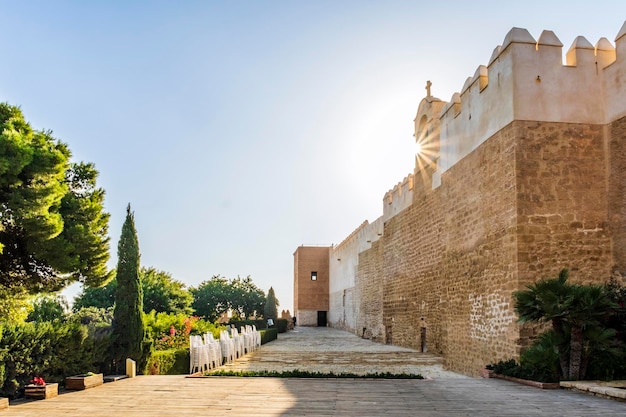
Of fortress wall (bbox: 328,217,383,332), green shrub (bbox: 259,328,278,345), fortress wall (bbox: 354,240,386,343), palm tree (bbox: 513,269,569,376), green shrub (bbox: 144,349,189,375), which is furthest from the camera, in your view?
fortress wall (bbox: 328,217,383,332)

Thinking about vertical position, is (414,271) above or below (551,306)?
above

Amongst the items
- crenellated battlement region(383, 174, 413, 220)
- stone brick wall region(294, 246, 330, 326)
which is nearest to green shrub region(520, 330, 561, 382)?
crenellated battlement region(383, 174, 413, 220)

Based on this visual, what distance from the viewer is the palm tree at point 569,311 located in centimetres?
771

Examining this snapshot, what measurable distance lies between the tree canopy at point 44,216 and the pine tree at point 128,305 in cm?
74

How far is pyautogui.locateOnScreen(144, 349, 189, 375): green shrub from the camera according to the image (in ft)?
35.6

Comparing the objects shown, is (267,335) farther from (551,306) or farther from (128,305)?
(551,306)

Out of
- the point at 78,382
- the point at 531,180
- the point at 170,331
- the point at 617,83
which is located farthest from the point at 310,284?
the point at 78,382

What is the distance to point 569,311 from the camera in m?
7.72

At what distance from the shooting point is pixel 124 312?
33.4 feet

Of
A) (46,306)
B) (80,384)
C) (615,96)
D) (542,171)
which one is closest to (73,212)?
(80,384)

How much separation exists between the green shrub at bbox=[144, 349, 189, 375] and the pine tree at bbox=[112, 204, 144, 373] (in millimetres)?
635

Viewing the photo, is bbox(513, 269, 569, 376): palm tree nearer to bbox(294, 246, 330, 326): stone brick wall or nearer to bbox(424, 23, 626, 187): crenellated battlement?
bbox(424, 23, 626, 187): crenellated battlement

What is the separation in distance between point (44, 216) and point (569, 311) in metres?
8.20

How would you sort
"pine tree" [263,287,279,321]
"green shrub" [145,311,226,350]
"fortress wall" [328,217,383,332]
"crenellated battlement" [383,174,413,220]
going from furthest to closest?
"pine tree" [263,287,279,321], "fortress wall" [328,217,383,332], "crenellated battlement" [383,174,413,220], "green shrub" [145,311,226,350]
